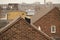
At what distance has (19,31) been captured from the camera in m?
23.3

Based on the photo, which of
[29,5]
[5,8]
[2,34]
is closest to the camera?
[2,34]

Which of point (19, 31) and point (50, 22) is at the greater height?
→ point (19, 31)

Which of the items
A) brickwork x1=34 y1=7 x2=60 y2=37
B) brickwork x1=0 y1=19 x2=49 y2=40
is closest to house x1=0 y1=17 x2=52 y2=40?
brickwork x1=0 y1=19 x2=49 y2=40

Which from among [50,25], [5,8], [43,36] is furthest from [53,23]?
[5,8]

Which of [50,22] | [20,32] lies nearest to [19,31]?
[20,32]

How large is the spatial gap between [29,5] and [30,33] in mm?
58412

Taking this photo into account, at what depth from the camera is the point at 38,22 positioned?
4028 cm

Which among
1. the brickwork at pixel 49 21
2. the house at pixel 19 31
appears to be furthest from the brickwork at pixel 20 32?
the brickwork at pixel 49 21

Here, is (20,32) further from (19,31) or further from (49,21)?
(49,21)

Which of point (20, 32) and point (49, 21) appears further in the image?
point (49, 21)

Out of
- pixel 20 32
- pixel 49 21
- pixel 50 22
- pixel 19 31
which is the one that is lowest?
pixel 50 22

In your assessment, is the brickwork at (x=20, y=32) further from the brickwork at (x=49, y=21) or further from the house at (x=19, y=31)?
the brickwork at (x=49, y=21)

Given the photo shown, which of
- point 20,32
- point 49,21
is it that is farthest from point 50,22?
point 20,32

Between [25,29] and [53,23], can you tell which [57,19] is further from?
[25,29]
